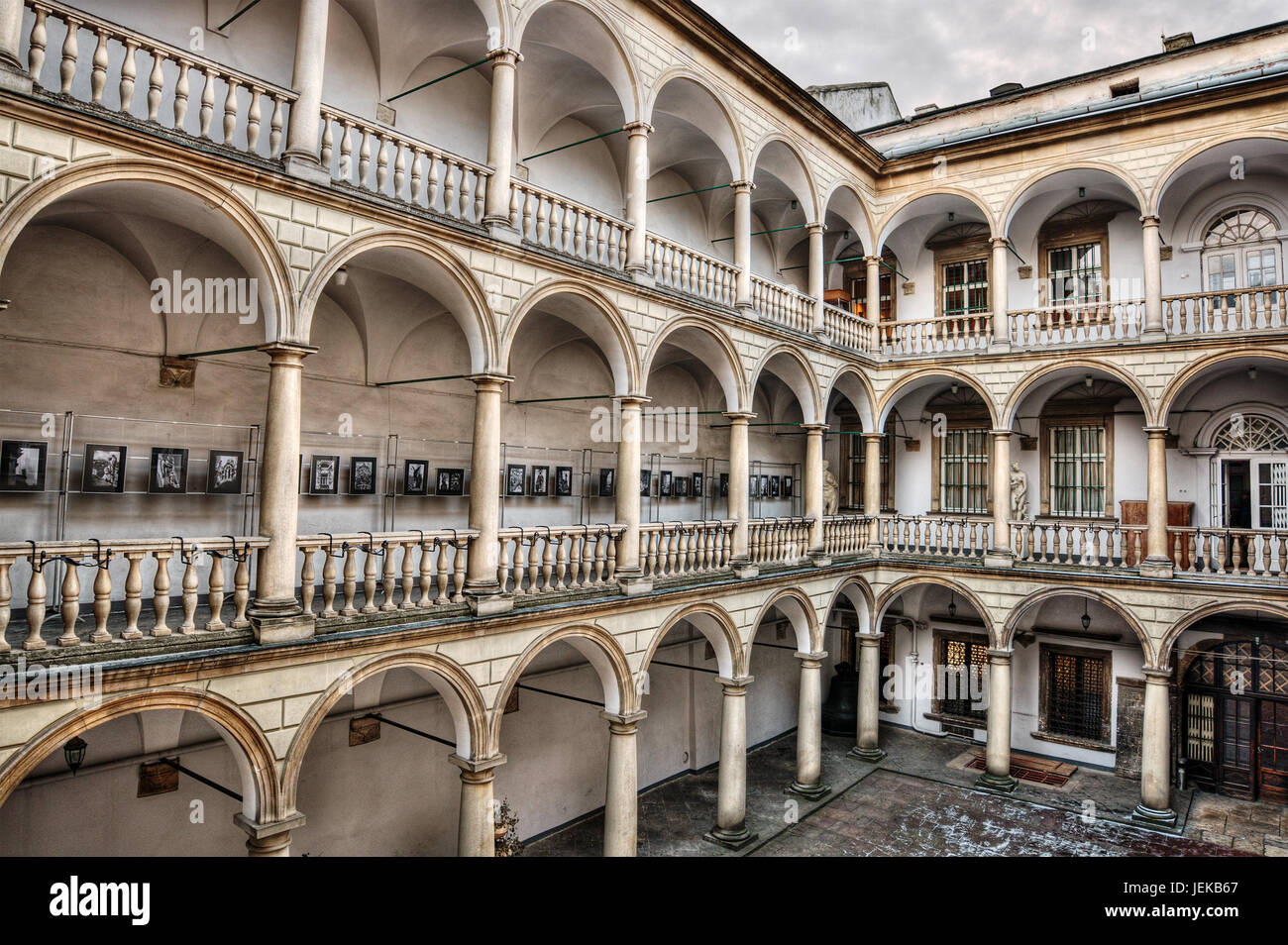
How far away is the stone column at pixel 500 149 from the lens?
945 centimetres

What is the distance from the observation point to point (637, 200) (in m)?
11.5

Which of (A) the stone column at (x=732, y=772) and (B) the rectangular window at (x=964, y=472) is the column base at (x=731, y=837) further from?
(B) the rectangular window at (x=964, y=472)

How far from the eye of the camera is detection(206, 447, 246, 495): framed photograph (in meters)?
9.09

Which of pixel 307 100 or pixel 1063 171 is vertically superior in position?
pixel 1063 171

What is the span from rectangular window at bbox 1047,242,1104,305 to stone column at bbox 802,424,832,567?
682cm

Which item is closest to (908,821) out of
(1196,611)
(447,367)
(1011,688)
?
(1011,688)

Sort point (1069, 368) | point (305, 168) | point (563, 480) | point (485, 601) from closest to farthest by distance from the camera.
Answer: point (305, 168) < point (485, 601) < point (563, 480) < point (1069, 368)

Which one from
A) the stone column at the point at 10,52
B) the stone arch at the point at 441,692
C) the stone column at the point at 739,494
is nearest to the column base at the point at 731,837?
the stone column at the point at 739,494

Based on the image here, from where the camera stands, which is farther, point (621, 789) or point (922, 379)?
point (922, 379)

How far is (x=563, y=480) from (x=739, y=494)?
3092 mm

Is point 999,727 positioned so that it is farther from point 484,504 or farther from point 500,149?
point 500,149

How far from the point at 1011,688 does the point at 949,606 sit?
2.22 metres

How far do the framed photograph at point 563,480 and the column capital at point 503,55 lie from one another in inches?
254

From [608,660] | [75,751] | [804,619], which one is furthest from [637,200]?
[75,751]
